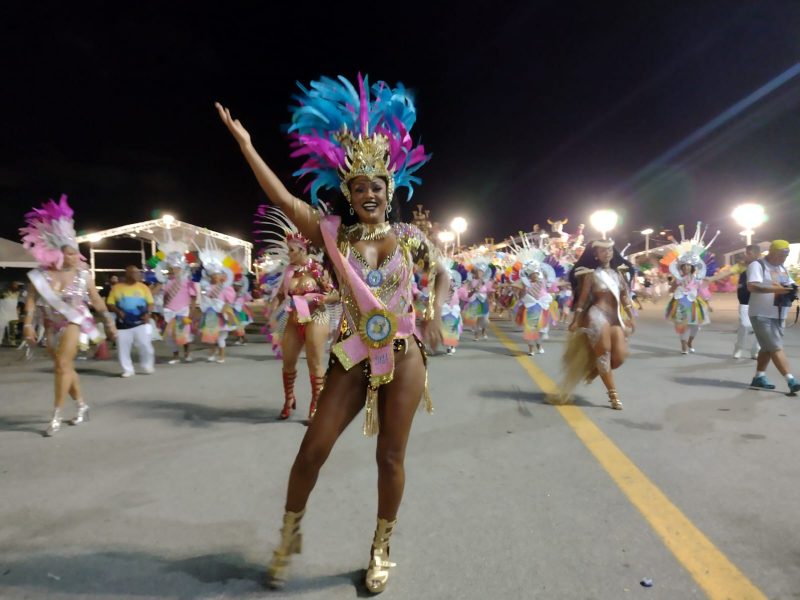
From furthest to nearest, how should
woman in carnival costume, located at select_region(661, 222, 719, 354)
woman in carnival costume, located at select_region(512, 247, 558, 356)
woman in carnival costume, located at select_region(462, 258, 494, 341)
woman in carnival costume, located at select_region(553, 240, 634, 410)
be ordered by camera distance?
woman in carnival costume, located at select_region(462, 258, 494, 341) < woman in carnival costume, located at select_region(512, 247, 558, 356) < woman in carnival costume, located at select_region(661, 222, 719, 354) < woman in carnival costume, located at select_region(553, 240, 634, 410)

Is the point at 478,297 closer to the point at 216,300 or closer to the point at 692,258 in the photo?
the point at 692,258

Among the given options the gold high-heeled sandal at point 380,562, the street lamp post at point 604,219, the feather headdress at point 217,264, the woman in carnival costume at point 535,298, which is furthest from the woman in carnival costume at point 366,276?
the street lamp post at point 604,219

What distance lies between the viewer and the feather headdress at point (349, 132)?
9.71 ft

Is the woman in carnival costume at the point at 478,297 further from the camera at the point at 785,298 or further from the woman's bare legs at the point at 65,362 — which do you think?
the woman's bare legs at the point at 65,362

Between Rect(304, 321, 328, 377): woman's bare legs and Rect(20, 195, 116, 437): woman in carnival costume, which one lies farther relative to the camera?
Rect(304, 321, 328, 377): woman's bare legs

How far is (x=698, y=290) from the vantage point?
11.2 m

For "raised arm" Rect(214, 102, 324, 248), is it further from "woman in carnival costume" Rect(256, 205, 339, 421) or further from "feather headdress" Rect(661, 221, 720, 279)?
"feather headdress" Rect(661, 221, 720, 279)

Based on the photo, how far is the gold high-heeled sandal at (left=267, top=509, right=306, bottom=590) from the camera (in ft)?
8.93

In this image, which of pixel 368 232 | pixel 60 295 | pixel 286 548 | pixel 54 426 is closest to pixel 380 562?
pixel 286 548

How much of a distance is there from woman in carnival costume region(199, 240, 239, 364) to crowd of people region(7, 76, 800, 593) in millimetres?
29

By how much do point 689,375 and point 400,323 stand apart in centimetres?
694

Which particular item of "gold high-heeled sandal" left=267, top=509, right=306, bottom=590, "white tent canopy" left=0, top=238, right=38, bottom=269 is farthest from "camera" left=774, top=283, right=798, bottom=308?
"white tent canopy" left=0, top=238, right=38, bottom=269

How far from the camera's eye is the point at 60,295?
5.73 meters

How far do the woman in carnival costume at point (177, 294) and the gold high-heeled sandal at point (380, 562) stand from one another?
8.94 m
